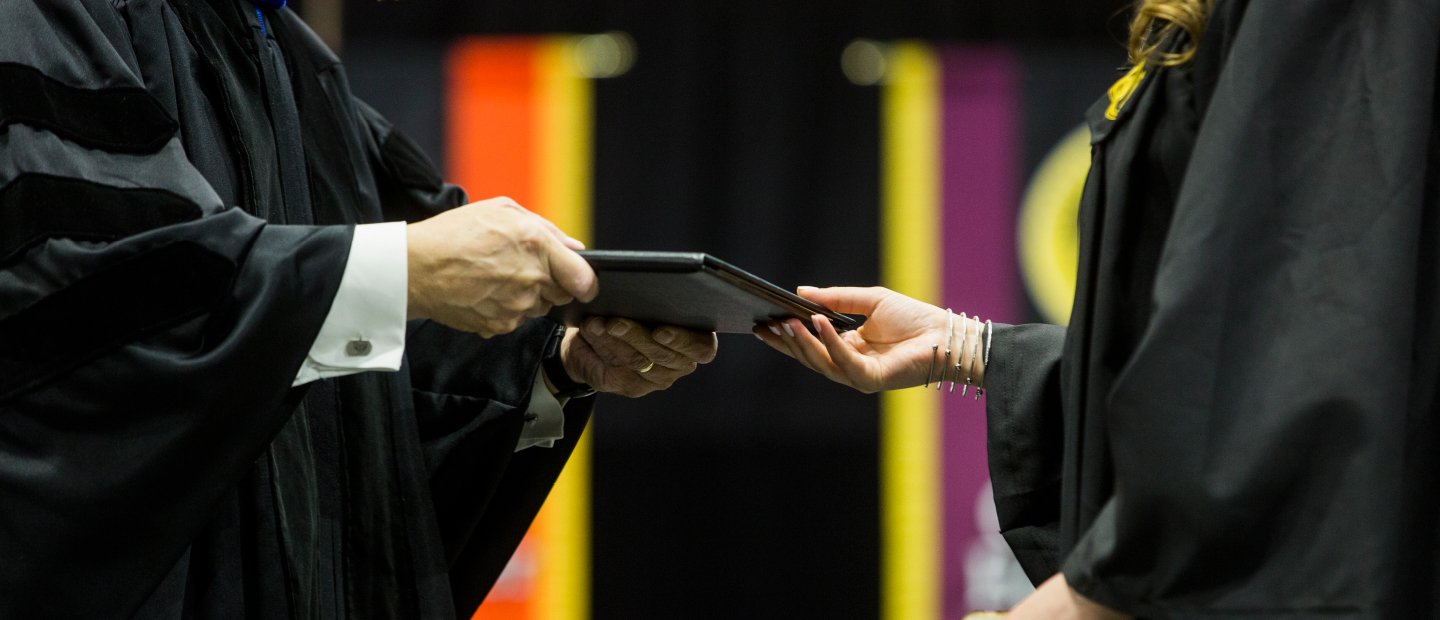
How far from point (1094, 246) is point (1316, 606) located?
36 cm

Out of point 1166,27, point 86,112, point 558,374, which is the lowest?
point 558,374

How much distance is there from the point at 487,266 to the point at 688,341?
389 mm

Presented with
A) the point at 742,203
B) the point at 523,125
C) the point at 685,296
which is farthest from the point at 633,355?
the point at 523,125

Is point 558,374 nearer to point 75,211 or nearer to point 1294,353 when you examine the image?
point 75,211

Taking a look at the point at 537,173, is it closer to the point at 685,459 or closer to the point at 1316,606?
the point at 685,459

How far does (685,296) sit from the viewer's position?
142 cm

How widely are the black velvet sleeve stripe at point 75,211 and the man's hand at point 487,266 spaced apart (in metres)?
0.23

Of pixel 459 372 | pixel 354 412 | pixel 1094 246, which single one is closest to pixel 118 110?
pixel 354 412

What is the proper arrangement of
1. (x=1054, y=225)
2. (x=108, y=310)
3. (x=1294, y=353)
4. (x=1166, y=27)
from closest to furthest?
(x=1294, y=353), (x=1166, y=27), (x=108, y=310), (x=1054, y=225)

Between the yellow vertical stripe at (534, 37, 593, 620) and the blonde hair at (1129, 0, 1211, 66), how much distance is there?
9.18 feet

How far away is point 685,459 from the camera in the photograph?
12.6ft

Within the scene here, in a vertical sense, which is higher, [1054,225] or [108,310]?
[108,310]

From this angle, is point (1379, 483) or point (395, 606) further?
point (395, 606)

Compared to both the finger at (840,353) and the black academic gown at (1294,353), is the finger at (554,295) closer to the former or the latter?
the finger at (840,353)
